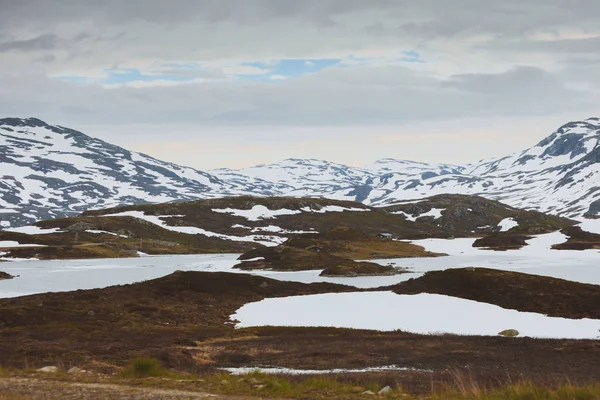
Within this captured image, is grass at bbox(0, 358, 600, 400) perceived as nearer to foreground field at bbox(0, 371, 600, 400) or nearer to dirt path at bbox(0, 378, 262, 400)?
foreground field at bbox(0, 371, 600, 400)

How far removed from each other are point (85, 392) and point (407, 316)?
44.0m

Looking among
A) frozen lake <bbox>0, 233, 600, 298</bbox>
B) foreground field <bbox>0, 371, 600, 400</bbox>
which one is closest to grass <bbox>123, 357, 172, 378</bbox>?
foreground field <bbox>0, 371, 600, 400</bbox>

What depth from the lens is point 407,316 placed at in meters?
62.4

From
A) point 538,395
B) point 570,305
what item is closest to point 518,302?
point 570,305

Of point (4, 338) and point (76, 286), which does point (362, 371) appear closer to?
point (4, 338)

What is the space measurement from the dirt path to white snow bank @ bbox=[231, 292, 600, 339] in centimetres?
3468

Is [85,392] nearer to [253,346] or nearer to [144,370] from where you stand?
[144,370]

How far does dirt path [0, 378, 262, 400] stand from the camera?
68.7 ft

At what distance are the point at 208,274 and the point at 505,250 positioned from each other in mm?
127606

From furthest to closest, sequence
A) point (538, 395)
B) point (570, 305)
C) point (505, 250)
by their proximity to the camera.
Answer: point (505, 250) → point (570, 305) → point (538, 395)

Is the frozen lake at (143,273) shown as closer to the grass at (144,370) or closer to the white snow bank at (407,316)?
the white snow bank at (407,316)

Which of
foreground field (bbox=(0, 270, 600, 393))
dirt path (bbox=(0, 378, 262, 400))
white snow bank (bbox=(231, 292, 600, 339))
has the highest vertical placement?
dirt path (bbox=(0, 378, 262, 400))

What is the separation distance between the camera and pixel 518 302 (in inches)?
2699

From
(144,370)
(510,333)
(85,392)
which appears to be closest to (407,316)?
(510,333)
